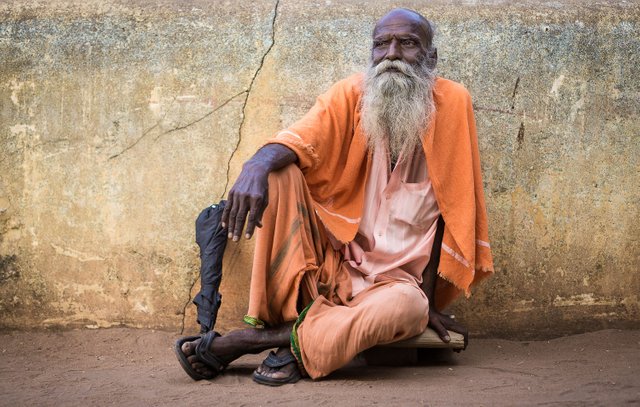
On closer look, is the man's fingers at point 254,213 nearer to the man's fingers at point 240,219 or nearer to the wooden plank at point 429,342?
the man's fingers at point 240,219

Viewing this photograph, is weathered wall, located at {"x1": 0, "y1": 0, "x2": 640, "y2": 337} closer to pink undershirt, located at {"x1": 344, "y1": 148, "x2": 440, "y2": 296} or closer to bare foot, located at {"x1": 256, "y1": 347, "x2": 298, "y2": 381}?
pink undershirt, located at {"x1": 344, "y1": 148, "x2": 440, "y2": 296}

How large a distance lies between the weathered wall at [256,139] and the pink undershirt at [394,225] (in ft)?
1.86

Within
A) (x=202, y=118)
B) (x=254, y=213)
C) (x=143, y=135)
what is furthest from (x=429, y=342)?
(x=143, y=135)

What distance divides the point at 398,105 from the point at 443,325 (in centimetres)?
104

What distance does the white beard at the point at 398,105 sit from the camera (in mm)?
3918

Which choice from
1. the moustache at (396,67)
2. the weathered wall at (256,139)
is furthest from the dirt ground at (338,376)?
the moustache at (396,67)

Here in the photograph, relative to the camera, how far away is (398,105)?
3939 mm

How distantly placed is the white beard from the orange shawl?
0.05m

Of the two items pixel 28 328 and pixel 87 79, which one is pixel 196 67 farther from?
pixel 28 328

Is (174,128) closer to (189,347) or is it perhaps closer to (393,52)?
(393,52)

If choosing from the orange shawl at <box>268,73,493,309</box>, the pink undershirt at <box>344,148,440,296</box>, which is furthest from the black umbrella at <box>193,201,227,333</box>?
the pink undershirt at <box>344,148,440,296</box>

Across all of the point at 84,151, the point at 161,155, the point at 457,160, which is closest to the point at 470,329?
the point at 457,160

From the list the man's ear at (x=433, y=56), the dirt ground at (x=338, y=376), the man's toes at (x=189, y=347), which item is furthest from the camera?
the man's ear at (x=433, y=56)

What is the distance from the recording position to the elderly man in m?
3.56
